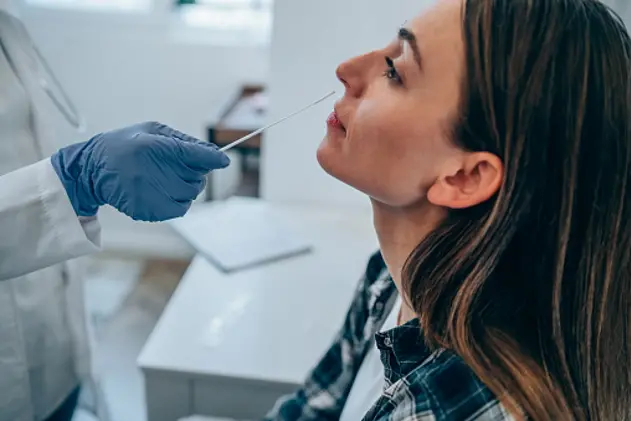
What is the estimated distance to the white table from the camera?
45.0 inches

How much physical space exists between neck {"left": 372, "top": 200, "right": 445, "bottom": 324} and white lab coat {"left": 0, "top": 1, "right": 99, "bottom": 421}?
386 millimetres

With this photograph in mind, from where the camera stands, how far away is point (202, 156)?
2.82 ft

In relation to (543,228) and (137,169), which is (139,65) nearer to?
(137,169)

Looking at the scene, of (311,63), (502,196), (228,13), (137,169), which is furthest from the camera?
(228,13)

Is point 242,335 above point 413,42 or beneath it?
beneath

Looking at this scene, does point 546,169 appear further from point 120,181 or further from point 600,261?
Result: point 120,181

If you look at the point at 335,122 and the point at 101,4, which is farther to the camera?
the point at 101,4

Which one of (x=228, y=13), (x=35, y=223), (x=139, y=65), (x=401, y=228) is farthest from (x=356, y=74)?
(x=228, y=13)

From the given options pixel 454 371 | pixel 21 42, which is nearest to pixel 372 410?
pixel 454 371

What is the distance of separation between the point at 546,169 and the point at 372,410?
350 millimetres

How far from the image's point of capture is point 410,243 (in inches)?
34.3

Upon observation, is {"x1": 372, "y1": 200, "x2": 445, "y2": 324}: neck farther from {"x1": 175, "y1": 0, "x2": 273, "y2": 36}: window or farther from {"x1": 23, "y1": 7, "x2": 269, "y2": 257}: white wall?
{"x1": 175, "y1": 0, "x2": 273, "y2": 36}: window

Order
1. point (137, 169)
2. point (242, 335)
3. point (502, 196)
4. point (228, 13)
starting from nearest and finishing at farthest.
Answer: point (502, 196)
point (137, 169)
point (242, 335)
point (228, 13)

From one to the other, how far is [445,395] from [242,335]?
53 cm
